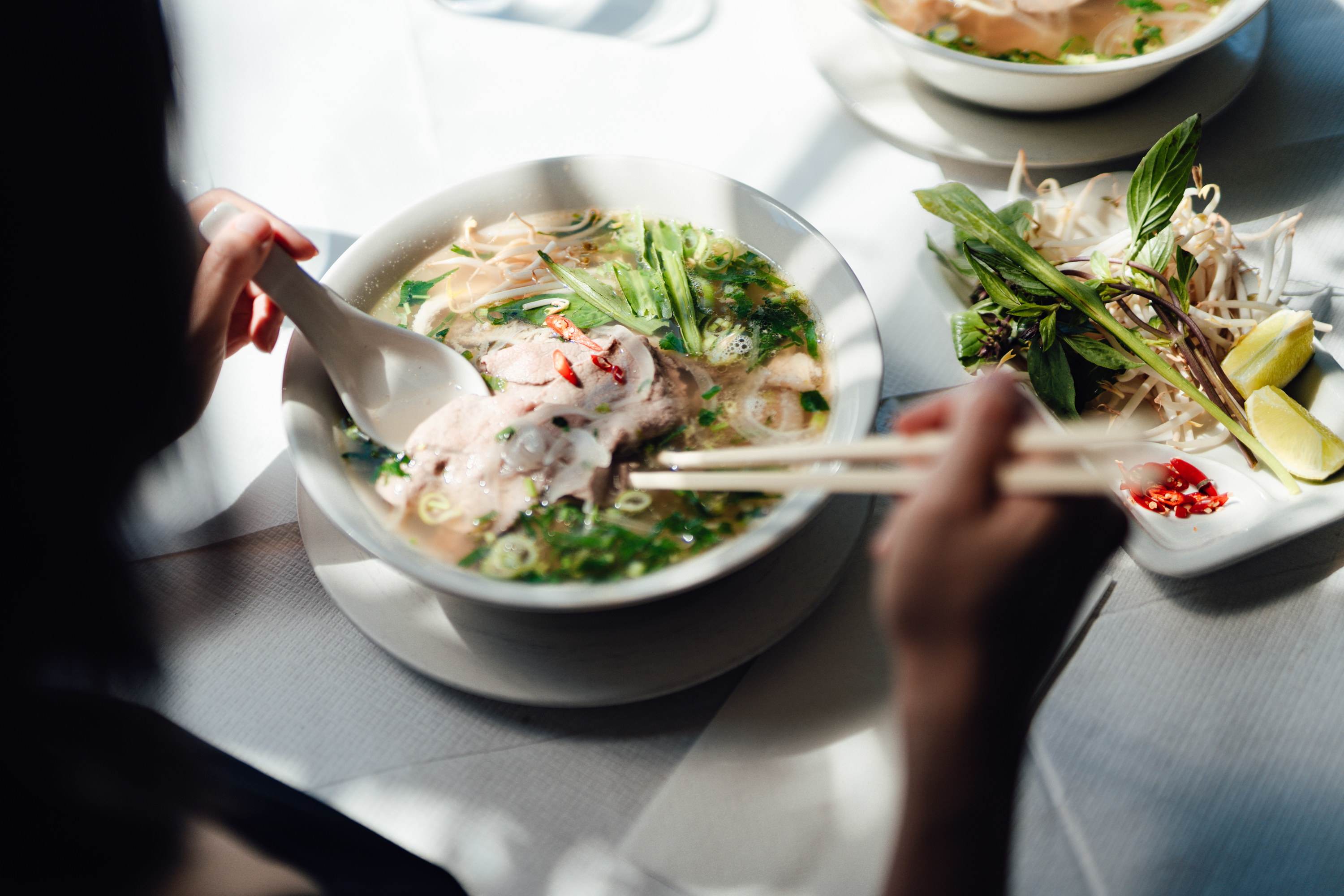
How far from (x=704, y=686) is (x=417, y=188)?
120 centimetres

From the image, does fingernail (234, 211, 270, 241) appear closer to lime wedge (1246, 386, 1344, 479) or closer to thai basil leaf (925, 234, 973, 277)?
thai basil leaf (925, 234, 973, 277)

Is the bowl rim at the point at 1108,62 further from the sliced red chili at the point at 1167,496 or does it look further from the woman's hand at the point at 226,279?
the woman's hand at the point at 226,279

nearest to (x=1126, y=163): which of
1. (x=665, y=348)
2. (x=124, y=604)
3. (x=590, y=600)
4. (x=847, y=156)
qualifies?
(x=847, y=156)

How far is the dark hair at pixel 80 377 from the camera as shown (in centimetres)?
52

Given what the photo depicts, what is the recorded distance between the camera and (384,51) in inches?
74.9

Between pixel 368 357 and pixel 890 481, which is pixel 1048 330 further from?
pixel 368 357

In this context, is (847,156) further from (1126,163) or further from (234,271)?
(234,271)

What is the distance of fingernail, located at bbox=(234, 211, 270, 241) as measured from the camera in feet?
3.41

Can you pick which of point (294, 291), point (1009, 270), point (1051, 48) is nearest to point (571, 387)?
point (294, 291)

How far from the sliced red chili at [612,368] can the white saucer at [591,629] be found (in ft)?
1.13

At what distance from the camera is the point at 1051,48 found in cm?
165

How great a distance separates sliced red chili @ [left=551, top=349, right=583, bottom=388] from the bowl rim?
2.73 feet

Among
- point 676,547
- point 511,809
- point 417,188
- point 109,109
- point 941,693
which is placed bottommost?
point 511,809

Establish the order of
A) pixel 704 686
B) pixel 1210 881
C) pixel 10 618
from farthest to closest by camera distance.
Answer: 1. pixel 704 686
2. pixel 1210 881
3. pixel 10 618
